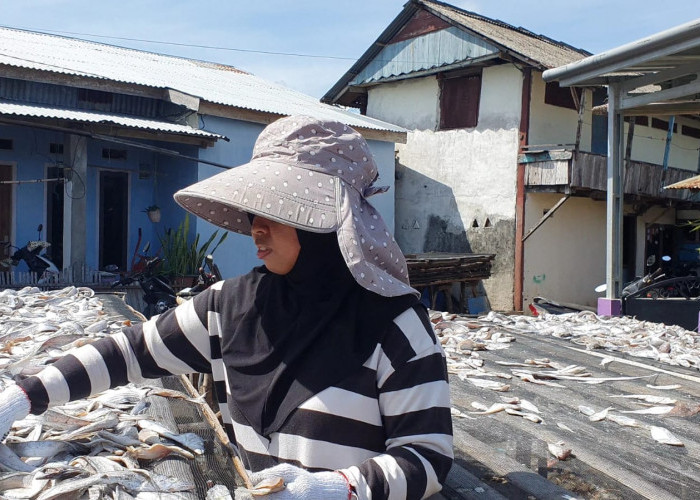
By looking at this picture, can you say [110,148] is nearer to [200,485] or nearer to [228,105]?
[228,105]

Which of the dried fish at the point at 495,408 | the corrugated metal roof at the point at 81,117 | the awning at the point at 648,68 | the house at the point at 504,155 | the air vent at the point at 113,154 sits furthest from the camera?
the house at the point at 504,155

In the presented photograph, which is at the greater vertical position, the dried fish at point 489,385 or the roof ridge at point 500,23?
the roof ridge at point 500,23

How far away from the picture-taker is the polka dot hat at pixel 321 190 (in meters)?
1.80

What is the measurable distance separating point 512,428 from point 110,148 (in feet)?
37.8

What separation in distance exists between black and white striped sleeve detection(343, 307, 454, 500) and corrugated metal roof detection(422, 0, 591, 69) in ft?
49.9

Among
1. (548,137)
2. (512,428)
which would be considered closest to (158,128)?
(512,428)

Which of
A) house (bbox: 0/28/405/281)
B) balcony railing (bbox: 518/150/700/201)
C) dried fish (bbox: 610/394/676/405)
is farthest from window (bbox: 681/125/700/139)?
dried fish (bbox: 610/394/676/405)

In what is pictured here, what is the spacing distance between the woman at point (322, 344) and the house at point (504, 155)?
15071 mm

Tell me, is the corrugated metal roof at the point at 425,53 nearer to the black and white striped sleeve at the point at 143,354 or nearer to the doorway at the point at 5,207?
the doorway at the point at 5,207

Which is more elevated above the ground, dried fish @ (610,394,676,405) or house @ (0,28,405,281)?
house @ (0,28,405,281)

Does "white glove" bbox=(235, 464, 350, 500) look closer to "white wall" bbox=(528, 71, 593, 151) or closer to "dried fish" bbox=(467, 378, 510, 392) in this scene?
"dried fish" bbox=(467, 378, 510, 392)

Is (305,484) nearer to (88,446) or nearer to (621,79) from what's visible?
(88,446)

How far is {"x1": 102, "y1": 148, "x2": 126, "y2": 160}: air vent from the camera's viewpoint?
12922mm

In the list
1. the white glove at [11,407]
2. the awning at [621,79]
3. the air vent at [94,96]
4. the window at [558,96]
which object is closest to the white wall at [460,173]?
the window at [558,96]
